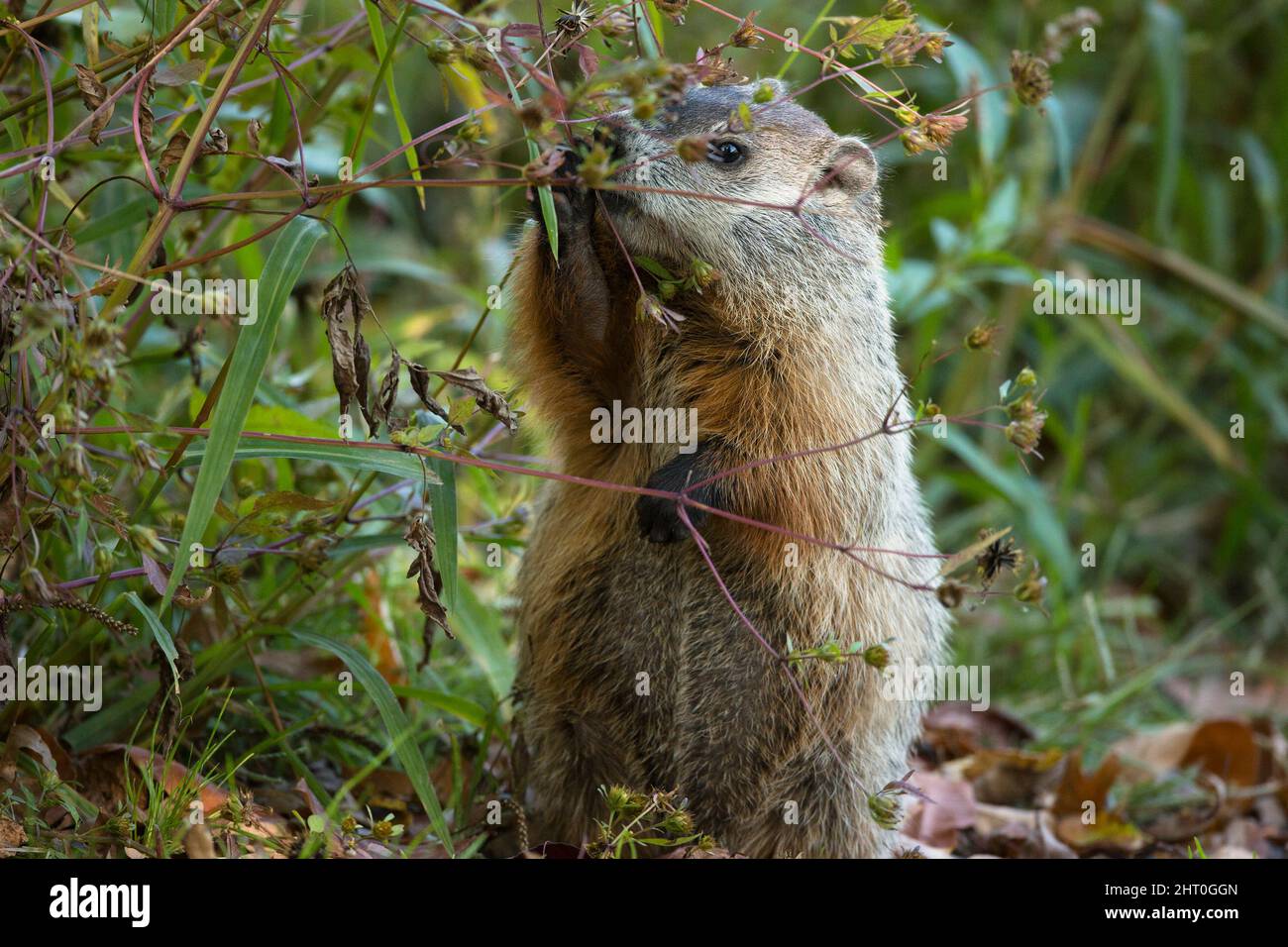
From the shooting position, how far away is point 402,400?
5.54 metres

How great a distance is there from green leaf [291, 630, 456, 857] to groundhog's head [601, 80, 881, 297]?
138cm

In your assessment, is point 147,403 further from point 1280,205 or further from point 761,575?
point 1280,205

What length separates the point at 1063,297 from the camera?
619 centimetres

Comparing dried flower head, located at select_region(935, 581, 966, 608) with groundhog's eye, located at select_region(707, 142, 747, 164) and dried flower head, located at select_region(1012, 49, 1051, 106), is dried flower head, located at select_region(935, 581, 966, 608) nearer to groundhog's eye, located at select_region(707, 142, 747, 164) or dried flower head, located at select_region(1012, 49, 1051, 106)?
dried flower head, located at select_region(1012, 49, 1051, 106)

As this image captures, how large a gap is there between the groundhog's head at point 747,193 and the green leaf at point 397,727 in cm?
138

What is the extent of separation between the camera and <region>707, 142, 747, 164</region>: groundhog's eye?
393 centimetres

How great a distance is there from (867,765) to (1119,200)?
650 centimetres

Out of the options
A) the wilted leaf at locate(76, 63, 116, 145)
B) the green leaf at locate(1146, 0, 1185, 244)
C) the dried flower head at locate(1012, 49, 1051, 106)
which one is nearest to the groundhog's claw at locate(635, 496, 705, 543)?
the dried flower head at locate(1012, 49, 1051, 106)

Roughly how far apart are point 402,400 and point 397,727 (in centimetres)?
228

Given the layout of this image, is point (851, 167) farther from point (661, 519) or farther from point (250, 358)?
point (250, 358)

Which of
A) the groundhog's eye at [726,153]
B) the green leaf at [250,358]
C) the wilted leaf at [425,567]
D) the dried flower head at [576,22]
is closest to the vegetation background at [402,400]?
the green leaf at [250,358]

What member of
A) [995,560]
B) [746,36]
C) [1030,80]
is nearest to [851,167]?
[746,36]

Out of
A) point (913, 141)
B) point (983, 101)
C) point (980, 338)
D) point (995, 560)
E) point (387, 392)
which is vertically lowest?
point (995, 560)

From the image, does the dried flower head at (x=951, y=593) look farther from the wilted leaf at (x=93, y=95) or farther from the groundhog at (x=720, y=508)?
the wilted leaf at (x=93, y=95)
